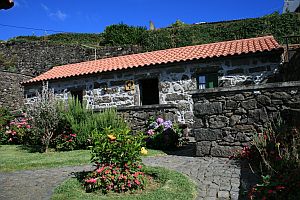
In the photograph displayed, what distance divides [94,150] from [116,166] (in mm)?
443

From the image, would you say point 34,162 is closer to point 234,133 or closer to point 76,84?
point 234,133

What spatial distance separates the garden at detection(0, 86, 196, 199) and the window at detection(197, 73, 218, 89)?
3055 mm

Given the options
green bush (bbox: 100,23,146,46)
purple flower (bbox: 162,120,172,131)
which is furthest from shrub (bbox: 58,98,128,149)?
green bush (bbox: 100,23,146,46)

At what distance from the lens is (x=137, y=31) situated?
2067 cm

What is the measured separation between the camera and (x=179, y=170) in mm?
5035

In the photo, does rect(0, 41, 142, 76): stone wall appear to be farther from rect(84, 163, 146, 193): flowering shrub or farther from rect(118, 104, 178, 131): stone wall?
rect(84, 163, 146, 193): flowering shrub

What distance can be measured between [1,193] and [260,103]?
508cm

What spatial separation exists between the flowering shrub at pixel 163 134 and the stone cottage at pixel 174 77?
1.56ft

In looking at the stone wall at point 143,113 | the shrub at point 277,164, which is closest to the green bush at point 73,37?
the stone wall at point 143,113

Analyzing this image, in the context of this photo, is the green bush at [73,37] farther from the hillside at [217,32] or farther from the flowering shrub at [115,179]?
the flowering shrub at [115,179]

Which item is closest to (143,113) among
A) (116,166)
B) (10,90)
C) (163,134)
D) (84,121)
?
(163,134)

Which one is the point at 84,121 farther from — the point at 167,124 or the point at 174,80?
the point at 174,80

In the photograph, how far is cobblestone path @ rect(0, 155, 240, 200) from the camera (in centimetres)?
376

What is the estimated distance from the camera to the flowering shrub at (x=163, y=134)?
750 cm
